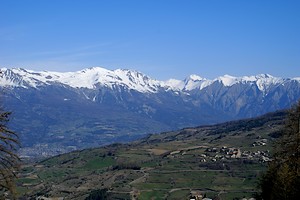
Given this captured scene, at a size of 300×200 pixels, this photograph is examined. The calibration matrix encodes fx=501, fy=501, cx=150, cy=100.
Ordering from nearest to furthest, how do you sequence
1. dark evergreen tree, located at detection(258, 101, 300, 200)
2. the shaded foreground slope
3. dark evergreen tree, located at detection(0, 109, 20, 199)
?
dark evergreen tree, located at detection(0, 109, 20, 199)
dark evergreen tree, located at detection(258, 101, 300, 200)
the shaded foreground slope

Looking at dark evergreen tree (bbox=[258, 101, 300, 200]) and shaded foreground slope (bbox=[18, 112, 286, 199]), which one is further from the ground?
dark evergreen tree (bbox=[258, 101, 300, 200])

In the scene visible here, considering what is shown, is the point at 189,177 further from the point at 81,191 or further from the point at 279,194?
Result: the point at 279,194

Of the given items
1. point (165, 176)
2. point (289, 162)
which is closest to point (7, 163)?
point (289, 162)

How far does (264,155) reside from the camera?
171 meters

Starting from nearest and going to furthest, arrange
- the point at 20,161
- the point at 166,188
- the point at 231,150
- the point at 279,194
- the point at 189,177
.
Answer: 1. the point at 20,161
2. the point at 279,194
3. the point at 166,188
4. the point at 189,177
5. the point at 231,150

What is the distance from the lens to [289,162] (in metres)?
27.8

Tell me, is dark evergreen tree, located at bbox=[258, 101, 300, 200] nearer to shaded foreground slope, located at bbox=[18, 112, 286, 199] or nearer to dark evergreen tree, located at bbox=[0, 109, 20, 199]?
dark evergreen tree, located at bbox=[0, 109, 20, 199]

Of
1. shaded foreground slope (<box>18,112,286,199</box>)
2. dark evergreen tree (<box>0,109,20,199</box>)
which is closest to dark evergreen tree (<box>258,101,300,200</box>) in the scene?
dark evergreen tree (<box>0,109,20,199</box>)

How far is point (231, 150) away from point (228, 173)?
32.5 meters

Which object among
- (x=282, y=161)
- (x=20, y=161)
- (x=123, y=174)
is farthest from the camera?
(x=123, y=174)

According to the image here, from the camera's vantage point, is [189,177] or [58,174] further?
[58,174]

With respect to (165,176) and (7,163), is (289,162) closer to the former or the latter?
(7,163)

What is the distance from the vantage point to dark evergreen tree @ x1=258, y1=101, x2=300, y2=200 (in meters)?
26.1

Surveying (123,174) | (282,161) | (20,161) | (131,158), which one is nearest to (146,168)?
(123,174)
